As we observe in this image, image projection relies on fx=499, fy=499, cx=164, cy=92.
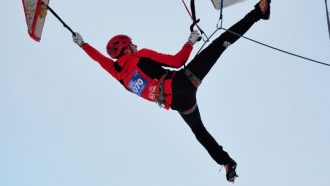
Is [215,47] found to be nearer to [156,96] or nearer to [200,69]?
[200,69]

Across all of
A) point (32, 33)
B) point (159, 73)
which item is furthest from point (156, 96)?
point (32, 33)

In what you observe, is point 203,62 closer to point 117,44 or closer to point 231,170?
point 117,44

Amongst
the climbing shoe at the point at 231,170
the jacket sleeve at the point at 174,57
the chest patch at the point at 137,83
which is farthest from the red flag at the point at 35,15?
the climbing shoe at the point at 231,170

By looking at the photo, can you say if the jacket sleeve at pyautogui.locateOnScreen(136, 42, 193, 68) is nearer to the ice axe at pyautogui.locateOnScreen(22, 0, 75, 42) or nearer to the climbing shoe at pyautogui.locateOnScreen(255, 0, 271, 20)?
the climbing shoe at pyautogui.locateOnScreen(255, 0, 271, 20)

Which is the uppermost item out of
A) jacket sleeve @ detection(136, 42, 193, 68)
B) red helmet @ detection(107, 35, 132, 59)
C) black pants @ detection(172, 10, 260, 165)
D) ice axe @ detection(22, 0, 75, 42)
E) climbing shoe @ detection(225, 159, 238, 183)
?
ice axe @ detection(22, 0, 75, 42)

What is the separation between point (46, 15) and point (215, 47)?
2.88 metres

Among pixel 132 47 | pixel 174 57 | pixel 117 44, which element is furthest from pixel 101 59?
pixel 174 57

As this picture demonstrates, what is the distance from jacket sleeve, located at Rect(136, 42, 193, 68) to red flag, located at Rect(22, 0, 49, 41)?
2.11 m

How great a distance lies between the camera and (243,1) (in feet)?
27.6

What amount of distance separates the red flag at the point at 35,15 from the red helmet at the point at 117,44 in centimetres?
138

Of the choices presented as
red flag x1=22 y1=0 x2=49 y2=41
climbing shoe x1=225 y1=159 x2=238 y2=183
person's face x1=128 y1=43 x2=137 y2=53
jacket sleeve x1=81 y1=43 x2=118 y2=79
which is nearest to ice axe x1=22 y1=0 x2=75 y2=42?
red flag x1=22 y1=0 x2=49 y2=41

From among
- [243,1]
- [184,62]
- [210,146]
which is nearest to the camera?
[184,62]

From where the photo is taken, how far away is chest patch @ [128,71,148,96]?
22.8 ft

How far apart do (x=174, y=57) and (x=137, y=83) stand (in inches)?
25.9
